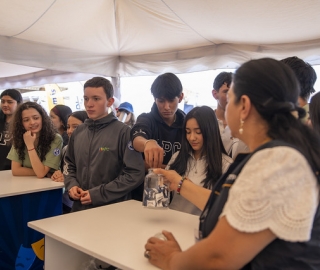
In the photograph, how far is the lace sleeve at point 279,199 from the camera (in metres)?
0.73

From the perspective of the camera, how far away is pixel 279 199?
73cm

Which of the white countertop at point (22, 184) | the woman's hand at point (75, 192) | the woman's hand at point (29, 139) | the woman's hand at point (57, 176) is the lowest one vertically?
the white countertop at point (22, 184)

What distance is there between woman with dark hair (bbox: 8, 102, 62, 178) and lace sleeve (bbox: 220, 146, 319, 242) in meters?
2.26

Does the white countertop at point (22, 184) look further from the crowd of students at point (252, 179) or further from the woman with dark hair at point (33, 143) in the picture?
the crowd of students at point (252, 179)

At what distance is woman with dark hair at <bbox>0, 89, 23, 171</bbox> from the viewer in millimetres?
3176

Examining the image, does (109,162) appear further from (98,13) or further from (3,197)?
(98,13)

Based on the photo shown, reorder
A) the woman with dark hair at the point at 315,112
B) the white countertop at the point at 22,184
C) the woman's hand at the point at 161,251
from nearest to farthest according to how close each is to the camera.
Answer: the woman's hand at the point at 161,251, the woman with dark hair at the point at 315,112, the white countertop at the point at 22,184

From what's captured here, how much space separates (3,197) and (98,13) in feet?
7.03

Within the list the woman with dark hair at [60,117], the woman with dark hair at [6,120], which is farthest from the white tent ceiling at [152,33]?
the woman with dark hair at [60,117]

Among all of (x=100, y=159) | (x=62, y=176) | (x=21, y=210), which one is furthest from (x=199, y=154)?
(x=21, y=210)

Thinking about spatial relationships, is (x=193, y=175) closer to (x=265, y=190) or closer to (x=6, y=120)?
(x=265, y=190)

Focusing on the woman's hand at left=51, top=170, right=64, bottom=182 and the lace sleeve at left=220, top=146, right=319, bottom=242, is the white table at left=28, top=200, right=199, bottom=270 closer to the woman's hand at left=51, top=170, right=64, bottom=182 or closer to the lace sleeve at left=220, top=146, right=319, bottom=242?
the lace sleeve at left=220, top=146, right=319, bottom=242

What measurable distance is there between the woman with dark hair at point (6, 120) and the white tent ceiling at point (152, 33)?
1.98ft

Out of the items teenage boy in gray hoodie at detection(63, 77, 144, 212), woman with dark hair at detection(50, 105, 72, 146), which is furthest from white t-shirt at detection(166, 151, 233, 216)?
woman with dark hair at detection(50, 105, 72, 146)
